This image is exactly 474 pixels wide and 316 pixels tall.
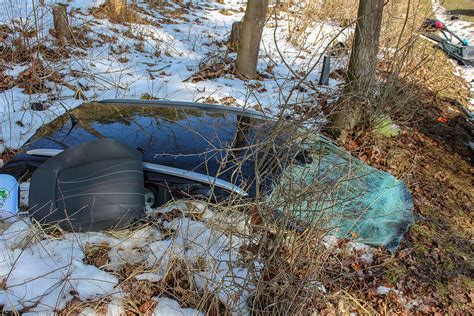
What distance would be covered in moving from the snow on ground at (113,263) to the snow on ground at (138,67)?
168 cm

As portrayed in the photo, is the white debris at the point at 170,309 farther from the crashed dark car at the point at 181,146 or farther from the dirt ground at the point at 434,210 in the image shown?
the dirt ground at the point at 434,210

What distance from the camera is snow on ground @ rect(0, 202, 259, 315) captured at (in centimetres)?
253

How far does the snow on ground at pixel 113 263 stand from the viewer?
2.53 m

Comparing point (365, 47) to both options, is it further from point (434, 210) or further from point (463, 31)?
point (463, 31)

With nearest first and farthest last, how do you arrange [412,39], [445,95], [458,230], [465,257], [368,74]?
[465,257] → [458,230] → [368,74] → [412,39] → [445,95]

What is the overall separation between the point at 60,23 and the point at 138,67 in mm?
1546

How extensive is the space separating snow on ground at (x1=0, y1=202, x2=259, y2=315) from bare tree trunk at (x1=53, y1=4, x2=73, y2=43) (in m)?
5.42

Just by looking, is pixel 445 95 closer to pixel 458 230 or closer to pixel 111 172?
pixel 458 230

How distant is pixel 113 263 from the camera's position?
9.30 ft

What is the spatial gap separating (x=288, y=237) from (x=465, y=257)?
2.25m

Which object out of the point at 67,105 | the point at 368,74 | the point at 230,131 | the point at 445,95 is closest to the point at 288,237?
the point at 230,131

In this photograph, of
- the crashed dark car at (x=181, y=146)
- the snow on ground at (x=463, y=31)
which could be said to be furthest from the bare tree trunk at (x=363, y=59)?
the snow on ground at (x=463, y=31)

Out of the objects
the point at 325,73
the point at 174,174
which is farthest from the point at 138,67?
the point at 174,174

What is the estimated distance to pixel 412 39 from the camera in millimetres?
6102
